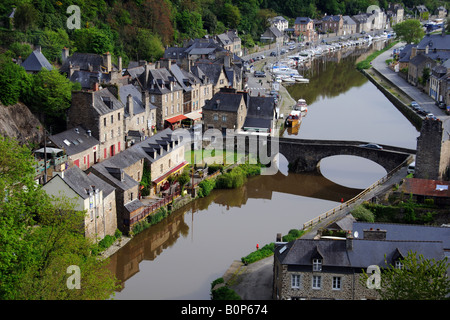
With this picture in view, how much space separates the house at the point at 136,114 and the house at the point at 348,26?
87.2 metres

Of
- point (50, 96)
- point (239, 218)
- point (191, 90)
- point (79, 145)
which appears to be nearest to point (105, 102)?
point (50, 96)

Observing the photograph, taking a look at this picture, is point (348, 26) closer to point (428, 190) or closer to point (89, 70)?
point (89, 70)

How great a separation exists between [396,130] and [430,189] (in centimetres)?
2229

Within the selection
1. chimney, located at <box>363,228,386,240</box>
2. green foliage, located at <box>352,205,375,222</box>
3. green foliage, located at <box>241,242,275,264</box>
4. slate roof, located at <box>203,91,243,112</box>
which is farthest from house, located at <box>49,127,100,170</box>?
chimney, located at <box>363,228,386,240</box>

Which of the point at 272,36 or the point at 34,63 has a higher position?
the point at 34,63

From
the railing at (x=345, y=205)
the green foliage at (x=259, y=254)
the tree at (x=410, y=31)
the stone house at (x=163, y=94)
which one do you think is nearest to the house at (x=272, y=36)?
the tree at (x=410, y=31)

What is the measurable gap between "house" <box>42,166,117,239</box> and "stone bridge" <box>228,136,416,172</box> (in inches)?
620

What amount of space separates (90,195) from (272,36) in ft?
265

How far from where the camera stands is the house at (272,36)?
348ft

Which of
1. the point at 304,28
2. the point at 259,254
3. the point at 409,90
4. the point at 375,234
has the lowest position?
the point at 259,254

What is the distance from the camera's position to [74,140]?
125ft

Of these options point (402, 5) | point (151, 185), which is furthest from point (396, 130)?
point (402, 5)

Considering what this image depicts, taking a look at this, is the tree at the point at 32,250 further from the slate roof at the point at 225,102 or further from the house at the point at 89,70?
the slate roof at the point at 225,102

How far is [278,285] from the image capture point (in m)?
24.9
